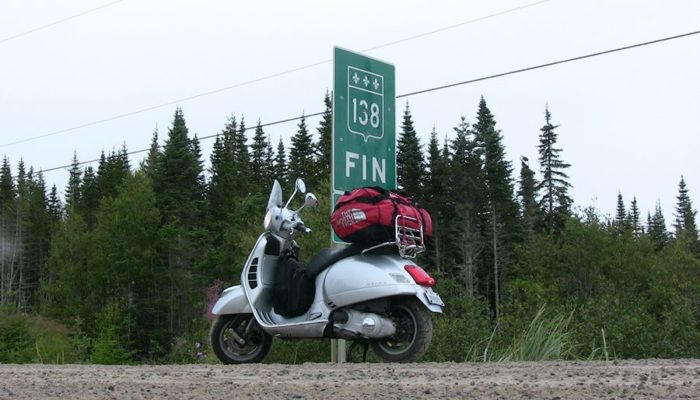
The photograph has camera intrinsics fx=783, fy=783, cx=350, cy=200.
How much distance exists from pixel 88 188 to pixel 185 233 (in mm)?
27548

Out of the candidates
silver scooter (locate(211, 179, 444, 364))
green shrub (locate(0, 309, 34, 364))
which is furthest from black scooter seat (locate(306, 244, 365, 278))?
green shrub (locate(0, 309, 34, 364))

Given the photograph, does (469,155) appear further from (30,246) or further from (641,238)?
(30,246)

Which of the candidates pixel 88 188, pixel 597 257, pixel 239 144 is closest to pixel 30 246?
pixel 88 188

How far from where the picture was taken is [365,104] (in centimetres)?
952

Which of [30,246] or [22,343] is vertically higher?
[30,246]

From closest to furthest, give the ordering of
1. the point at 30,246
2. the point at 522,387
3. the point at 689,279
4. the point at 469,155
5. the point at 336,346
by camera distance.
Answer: the point at 522,387
the point at 336,346
the point at 689,279
the point at 469,155
the point at 30,246

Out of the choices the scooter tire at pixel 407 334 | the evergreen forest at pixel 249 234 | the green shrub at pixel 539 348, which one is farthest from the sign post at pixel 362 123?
the evergreen forest at pixel 249 234

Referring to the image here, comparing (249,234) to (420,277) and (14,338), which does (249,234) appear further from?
(420,277)

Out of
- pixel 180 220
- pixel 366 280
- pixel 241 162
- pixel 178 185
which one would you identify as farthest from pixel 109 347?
pixel 241 162

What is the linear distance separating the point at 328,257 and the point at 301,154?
68768mm

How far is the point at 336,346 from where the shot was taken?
8516 millimetres

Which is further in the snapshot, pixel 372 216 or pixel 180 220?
pixel 180 220

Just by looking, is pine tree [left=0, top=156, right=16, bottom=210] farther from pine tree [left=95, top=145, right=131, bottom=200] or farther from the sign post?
the sign post

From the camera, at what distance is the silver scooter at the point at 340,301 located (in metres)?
6.15
